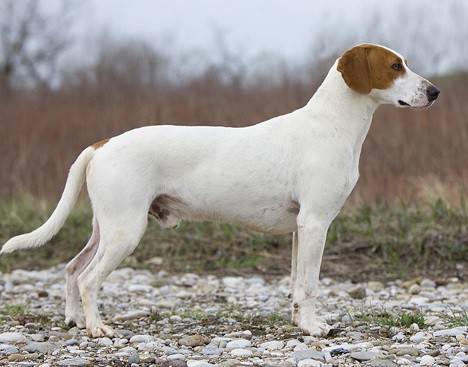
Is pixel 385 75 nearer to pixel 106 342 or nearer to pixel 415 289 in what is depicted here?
pixel 415 289

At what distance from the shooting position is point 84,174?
4.82 meters

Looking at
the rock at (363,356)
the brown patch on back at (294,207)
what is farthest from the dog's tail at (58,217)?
the rock at (363,356)

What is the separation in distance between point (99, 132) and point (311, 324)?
974 centimetres

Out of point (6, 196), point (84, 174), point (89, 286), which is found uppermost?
point (84, 174)

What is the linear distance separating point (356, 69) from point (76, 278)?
2423 mm

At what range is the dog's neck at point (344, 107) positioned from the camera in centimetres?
470

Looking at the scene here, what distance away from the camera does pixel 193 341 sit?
4266mm

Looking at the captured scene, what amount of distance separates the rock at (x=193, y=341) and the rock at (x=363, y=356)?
96cm

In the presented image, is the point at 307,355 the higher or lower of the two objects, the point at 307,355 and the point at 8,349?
the higher

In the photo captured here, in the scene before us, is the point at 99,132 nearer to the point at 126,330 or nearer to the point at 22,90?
the point at 22,90

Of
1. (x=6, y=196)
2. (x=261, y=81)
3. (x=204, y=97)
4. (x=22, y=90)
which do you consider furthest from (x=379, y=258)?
(x=22, y=90)

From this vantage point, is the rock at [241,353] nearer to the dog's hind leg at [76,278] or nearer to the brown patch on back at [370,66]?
the dog's hind leg at [76,278]

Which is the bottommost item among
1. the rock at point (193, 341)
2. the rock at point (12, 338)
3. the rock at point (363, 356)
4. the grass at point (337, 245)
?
the grass at point (337, 245)

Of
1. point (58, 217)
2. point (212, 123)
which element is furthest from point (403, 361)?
point (212, 123)
